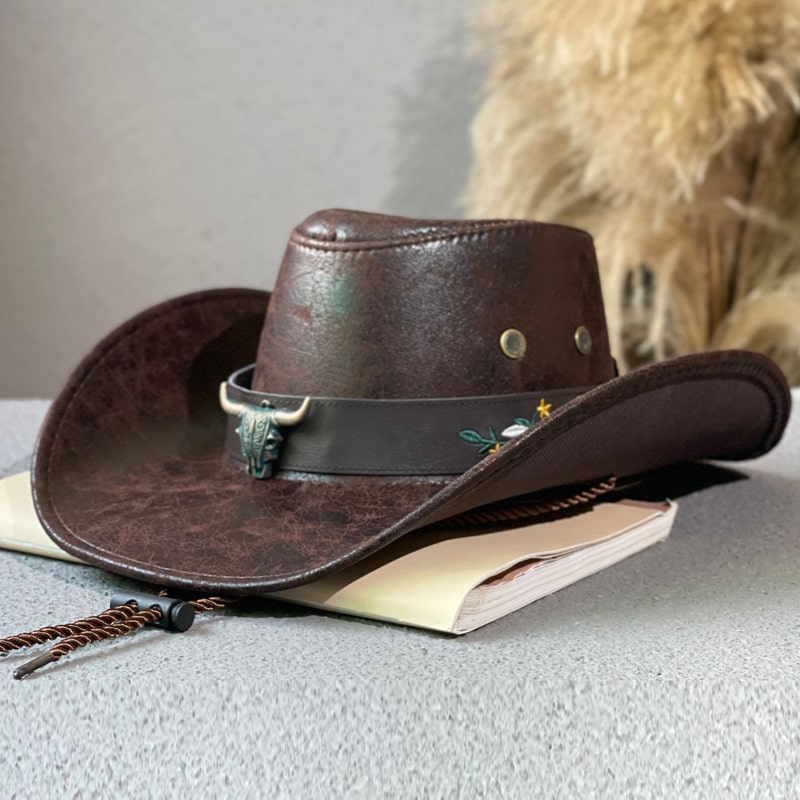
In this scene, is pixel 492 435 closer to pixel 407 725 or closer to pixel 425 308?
pixel 425 308

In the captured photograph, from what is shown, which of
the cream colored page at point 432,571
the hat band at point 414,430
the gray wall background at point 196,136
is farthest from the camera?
the gray wall background at point 196,136

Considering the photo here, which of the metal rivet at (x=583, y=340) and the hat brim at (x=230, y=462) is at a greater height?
the metal rivet at (x=583, y=340)

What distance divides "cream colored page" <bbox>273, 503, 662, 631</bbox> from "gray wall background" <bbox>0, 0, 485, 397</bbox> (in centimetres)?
189

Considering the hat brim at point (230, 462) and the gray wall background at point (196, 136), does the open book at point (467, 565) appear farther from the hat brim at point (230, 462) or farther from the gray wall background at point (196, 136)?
the gray wall background at point (196, 136)

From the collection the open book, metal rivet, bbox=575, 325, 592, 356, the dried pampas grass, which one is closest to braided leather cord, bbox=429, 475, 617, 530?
the open book

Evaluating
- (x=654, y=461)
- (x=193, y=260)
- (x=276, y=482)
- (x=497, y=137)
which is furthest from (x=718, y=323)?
(x=276, y=482)

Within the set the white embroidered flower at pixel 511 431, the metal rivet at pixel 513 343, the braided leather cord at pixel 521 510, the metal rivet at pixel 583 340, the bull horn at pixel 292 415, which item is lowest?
the braided leather cord at pixel 521 510

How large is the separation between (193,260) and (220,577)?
7.01 feet

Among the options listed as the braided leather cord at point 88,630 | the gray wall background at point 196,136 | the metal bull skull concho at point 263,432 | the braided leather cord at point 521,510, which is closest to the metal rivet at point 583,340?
the braided leather cord at point 521,510

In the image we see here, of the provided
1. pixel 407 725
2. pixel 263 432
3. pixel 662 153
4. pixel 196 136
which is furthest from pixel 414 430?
pixel 196 136

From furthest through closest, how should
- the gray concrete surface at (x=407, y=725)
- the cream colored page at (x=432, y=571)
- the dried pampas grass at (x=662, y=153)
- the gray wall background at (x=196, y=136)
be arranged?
the gray wall background at (x=196, y=136)
the dried pampas grass at (x=662, y=153)
the cream colored page at (x=432, y=571)
the gray concrete surface at (x=407, y=725)

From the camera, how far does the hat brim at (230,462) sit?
0.78m

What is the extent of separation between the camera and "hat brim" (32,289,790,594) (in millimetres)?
781

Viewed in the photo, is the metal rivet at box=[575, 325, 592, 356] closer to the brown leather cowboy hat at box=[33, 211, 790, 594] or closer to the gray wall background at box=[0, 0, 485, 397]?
the brown leather cowboy hat at box=[33, 211, 790, 594]
